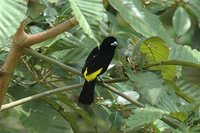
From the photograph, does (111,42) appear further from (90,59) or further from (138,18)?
(138,18)

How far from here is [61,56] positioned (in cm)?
104

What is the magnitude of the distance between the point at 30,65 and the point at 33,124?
0.42 feet

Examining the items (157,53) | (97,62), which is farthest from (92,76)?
(157,53)

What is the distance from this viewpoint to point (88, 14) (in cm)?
62

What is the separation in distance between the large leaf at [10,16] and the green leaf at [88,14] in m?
0.06

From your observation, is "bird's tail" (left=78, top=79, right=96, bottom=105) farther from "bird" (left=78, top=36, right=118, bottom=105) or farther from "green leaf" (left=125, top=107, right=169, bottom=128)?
"green leaf" (left=125, top=107, right=169, bottom=128)

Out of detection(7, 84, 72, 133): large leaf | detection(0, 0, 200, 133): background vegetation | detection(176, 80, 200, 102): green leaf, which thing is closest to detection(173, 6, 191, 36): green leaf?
detection(0, 0, 200, 133): background vegetation

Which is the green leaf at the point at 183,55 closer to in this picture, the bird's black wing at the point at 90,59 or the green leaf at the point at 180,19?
the green leaf at the point at 180,19

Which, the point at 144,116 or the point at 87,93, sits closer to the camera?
the point at 144,116

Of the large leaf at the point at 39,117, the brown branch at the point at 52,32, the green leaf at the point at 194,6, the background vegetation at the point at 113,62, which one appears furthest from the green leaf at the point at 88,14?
the large leaf at the point at 39,117

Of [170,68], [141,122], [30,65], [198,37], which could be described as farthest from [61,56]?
[198,37]

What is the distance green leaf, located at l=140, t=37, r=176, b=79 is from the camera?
3.25ft

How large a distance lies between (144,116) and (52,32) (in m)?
0.20

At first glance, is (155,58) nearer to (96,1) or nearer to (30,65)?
(30,65)
